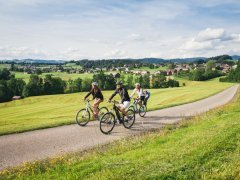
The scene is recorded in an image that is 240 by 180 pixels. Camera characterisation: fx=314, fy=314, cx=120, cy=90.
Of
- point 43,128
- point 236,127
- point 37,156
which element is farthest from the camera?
point 43,128

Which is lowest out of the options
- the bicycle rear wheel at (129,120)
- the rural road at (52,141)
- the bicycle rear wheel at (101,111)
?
the rural road at (52,141)

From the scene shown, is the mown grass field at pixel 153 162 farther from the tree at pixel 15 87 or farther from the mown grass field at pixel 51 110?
the tree at pixel 15 87

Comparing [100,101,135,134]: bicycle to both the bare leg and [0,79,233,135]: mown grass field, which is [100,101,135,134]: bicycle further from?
[0,79,233,135]: mown grass field

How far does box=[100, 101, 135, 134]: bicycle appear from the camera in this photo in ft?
49.5

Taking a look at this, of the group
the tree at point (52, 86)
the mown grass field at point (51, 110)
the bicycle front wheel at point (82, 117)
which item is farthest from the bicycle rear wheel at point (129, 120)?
the tree at point (52, 86)

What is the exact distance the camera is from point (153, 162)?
8805 mm

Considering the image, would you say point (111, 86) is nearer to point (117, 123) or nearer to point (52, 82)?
point (52, 82)

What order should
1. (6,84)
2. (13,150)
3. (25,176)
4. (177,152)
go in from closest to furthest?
(25,176) < (177,152) < (13,150) < (6,84)

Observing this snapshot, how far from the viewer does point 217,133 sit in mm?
12133

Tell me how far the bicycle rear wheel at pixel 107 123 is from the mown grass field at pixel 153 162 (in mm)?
→ 3147

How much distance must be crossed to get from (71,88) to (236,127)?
110m

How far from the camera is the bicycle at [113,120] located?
15084mm

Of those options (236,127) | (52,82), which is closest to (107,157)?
(236,127)

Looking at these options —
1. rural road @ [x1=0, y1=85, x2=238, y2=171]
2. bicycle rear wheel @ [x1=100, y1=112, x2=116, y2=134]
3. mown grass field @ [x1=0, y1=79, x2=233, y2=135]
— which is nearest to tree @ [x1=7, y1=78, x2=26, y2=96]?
mown grass field @ [x1=0, y1=79, x2=233, y2=135]
